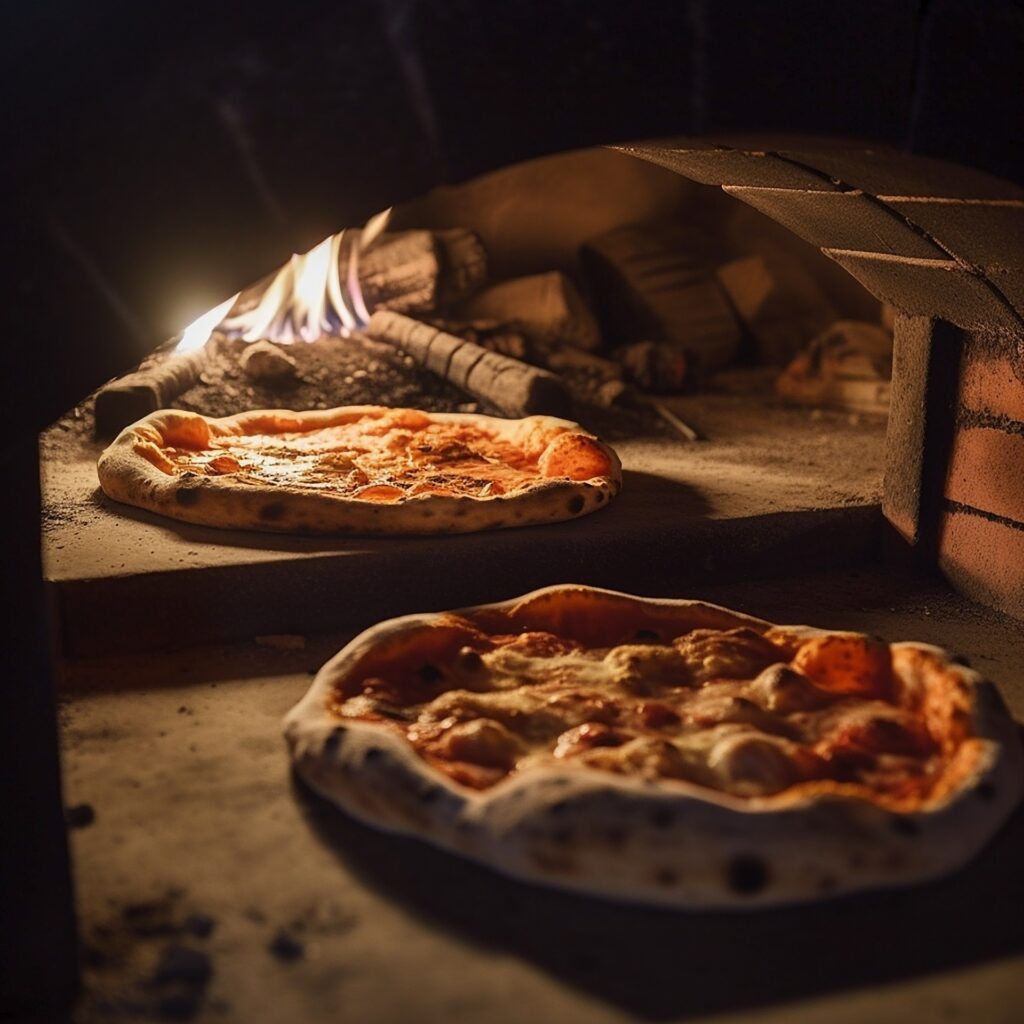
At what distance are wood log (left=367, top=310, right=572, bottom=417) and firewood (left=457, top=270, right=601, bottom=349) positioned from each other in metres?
0.61

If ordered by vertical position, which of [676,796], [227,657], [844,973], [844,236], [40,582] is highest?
[844,236]

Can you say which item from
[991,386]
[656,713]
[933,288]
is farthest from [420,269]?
[656,713]

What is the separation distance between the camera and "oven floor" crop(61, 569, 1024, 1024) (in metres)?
2.18

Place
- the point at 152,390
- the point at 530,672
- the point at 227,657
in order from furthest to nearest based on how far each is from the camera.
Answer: the point at 152,390 < the point at 227,657 < the point at 530,672

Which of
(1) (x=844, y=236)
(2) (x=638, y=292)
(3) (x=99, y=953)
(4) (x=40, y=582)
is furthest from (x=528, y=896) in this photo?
(2) (x=638, y=292)

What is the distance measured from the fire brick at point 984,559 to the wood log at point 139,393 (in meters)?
3.81

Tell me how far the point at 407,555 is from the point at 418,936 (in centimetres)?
195

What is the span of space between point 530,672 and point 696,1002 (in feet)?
4.20

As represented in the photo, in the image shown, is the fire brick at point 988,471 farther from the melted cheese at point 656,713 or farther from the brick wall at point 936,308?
the melted cheese at point 656,713

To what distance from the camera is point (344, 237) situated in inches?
315

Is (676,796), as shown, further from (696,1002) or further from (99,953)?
(99,953)

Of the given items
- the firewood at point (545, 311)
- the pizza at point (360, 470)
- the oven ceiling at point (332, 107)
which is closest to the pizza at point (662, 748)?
the pizza at point (360, 470)

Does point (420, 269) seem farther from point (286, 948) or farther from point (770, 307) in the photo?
point (286, 948)

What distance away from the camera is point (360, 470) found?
16.6ft
